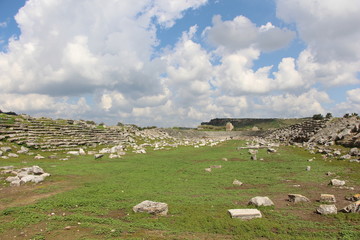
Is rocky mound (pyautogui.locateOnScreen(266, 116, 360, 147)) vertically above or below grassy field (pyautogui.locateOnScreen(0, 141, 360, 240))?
above

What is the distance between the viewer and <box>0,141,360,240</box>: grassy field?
6.62 meters

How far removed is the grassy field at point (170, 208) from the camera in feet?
21.7

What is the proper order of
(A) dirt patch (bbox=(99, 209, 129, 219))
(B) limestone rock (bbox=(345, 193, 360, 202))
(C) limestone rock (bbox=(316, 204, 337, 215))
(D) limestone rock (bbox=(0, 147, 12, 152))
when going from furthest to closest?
1. (D) limestone rock (bbox=(0, 147, 12, 152))
2. (B) limestone rock (bbox=(345, 193, 360, 202))
3. (A) dirt patch (bbox=(99, 209, 129, 219))
4. (C) limestone rock (bbox=(316, 204, 337, 215))

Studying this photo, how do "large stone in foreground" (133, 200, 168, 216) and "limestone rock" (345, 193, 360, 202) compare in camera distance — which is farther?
"limestone rock" (345, 193, 360, 202)

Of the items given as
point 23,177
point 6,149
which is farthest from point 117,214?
point 6,149

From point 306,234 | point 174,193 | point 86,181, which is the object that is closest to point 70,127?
point 86,181

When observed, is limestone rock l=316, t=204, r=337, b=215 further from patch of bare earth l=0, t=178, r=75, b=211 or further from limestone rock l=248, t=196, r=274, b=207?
patch of bare earth l=0, t=178, r=75, b=211

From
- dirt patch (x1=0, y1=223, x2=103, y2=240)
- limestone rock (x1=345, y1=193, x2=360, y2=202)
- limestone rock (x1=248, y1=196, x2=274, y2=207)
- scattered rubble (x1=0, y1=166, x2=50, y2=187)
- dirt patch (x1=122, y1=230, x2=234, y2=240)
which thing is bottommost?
dirt patch (x1=0, y1=223, x2=103, y2=240)

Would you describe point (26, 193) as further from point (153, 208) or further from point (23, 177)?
point (153, 208)

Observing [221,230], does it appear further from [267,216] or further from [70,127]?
[70,127]

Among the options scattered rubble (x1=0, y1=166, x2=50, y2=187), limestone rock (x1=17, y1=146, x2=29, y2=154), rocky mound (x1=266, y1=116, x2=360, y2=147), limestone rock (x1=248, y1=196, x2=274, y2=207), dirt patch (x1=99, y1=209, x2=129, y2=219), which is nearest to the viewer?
dirt patch (x1=99, y1=209, x2=129, y2=219)

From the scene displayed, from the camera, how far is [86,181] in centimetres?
1324

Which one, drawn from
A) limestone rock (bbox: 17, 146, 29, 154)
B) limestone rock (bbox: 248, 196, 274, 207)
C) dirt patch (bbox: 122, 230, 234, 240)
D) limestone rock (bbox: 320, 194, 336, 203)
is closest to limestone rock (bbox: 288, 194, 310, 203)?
limestone rock (bbox: 320, 194, 336, 203)

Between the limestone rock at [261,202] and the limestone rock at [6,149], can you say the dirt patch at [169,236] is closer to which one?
the limestone rock at [261,202]
